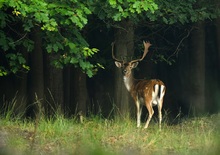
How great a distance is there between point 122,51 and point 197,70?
15.1ft

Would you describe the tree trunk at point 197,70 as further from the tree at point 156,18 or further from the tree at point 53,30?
the tree at point 53,30

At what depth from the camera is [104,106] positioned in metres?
25.5

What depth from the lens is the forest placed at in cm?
1520

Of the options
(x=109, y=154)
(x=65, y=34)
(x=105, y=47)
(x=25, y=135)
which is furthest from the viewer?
(x=105, y=47)

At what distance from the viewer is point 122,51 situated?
18.2 meters

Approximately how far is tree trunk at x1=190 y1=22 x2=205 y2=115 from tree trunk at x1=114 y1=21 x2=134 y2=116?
378 centimetres

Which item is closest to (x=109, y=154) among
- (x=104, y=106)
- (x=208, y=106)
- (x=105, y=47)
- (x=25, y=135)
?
(x=25, y=135)

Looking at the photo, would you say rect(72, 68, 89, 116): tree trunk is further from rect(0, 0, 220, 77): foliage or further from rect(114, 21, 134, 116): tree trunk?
rect(0, 0, 220, 77): foliage

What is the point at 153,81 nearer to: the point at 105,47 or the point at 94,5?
the point at 94,5

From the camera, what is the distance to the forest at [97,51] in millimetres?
15203

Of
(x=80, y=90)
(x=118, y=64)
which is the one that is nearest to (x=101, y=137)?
(x=118, y=64)

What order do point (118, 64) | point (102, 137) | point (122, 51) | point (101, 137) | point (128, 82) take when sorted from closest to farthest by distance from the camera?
point (101, 137) → point (102, 137) → point (118, 64) → point (128, 82) → point (122, 51)

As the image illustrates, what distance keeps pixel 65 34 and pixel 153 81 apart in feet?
8.98

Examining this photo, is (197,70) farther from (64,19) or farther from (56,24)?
(56,24)
